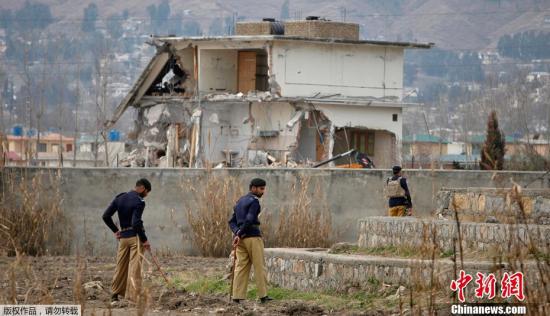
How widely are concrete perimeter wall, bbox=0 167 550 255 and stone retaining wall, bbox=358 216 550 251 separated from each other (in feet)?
21.3

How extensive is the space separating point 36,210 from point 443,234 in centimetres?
1022

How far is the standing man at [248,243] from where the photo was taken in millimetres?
18781

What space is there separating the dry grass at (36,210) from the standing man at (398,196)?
6324mm

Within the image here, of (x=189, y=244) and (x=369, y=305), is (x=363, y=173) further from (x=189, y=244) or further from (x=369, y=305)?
(x=369, y=305)

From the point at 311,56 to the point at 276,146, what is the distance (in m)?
3.23

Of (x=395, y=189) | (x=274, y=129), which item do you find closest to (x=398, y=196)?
(x=395, y=189)

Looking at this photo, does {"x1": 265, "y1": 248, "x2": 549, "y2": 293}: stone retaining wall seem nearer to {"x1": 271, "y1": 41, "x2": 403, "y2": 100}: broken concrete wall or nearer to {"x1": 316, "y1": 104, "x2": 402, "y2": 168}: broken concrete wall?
{"x1": 271, "y1": 41, "x2": 403, "y2": 100}: broken concrete wall

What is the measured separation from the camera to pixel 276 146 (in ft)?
155

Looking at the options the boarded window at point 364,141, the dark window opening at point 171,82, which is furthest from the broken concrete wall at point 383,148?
the dark window opening at point 171,82

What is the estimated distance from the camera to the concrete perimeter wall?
27172mm

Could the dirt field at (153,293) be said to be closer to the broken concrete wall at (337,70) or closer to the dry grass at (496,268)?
the dry grass at (496,268)

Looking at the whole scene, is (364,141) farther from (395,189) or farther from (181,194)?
(395,189)

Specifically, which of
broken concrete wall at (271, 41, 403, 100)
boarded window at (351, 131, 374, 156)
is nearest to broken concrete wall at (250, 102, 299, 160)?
broken concrete wall at (271, 41, 403, 100)

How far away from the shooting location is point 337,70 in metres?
47.8
